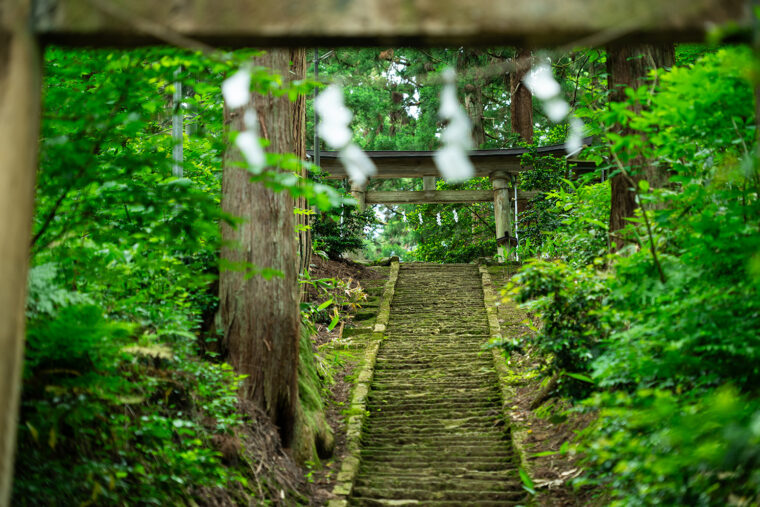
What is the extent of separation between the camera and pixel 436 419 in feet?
26.3

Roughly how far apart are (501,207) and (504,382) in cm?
934

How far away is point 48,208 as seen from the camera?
163 inches

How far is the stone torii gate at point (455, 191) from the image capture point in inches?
680

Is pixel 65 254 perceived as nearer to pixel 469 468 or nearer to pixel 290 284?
pixel 290 284

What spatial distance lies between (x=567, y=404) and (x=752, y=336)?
3945mm

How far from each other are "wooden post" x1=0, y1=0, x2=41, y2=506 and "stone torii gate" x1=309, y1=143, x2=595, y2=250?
1468 cm

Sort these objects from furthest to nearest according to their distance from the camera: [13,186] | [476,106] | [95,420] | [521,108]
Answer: [476,106], [521,108], [95,420], [13,186]

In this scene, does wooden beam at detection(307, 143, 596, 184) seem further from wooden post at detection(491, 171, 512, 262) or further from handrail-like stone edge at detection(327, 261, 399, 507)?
handrail-like stone edge at detection(327, 261, 399, 507)

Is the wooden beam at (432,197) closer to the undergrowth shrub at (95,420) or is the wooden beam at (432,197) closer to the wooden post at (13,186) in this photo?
the undergrowth shrub at (95,420)

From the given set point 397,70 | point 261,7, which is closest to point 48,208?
point 261,7

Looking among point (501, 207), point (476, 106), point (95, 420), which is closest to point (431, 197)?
point (501, 207)

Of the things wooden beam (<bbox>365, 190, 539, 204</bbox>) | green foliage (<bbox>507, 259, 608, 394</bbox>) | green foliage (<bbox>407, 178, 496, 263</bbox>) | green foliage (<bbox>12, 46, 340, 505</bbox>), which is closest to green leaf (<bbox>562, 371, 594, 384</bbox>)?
green foliage (<bbox>507, 259, 608, 394</bbox>)

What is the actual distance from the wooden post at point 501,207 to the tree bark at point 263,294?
11.2m

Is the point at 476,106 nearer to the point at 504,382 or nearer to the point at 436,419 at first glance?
the point at 504,382
